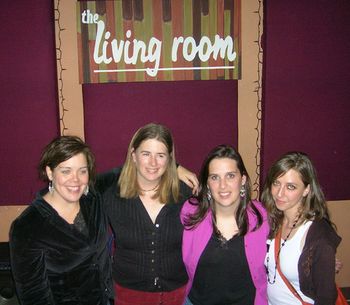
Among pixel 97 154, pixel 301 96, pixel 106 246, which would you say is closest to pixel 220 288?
pixel 106 246

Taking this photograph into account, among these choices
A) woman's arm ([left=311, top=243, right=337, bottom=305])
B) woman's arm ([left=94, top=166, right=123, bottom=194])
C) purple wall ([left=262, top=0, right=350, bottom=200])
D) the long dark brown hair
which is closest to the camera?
woman's arm ([left=311, top=243, right=337, bottom=305])

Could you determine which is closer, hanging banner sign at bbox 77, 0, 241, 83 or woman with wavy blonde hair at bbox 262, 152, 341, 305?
woman with wavy blonde hair at bbox 262, 152, 341, 305

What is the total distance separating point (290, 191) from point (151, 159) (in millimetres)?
826

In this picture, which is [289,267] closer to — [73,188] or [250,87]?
[73,188]

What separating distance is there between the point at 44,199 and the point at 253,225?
119cm

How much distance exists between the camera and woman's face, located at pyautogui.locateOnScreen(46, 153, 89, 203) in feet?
5.98

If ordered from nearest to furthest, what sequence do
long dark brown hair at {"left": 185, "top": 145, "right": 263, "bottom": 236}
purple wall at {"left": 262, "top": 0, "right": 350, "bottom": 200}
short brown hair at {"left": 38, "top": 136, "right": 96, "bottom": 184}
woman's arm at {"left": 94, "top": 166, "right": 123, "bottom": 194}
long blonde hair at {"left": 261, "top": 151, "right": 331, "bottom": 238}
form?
short brown hair at {"left": 38, "top": 136, "right": 96, "bottom": 184}
long blonde hair at {"left": 261, "top": 151, "right": 331, "bottom": 238}
long dark brown hair at {"left": 185, "top": 145, "right": 263, "bottom": 236}
woman's arm at {"left": 94, "top": 166, "right": 123, "bottom": 194}
purple wall at {"left": 262, "top": 0, "right": 350, "bottom": 200}

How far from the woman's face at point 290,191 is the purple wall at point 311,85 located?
4.04 feet

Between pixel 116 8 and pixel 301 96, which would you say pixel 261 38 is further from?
pixel 116 8

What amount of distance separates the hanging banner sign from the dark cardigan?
1.68 m

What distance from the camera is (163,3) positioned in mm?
2877

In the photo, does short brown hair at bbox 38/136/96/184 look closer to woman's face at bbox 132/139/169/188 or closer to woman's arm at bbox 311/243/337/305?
woman's face at bbox 132/139/169/188

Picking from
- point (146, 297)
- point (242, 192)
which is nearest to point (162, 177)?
point (242, 192)

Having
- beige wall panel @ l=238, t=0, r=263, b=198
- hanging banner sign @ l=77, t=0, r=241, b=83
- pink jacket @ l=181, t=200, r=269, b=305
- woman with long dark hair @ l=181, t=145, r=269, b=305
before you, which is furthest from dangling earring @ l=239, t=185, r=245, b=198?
hanging banner sign @ l=77, t=0, r=241, b=83
